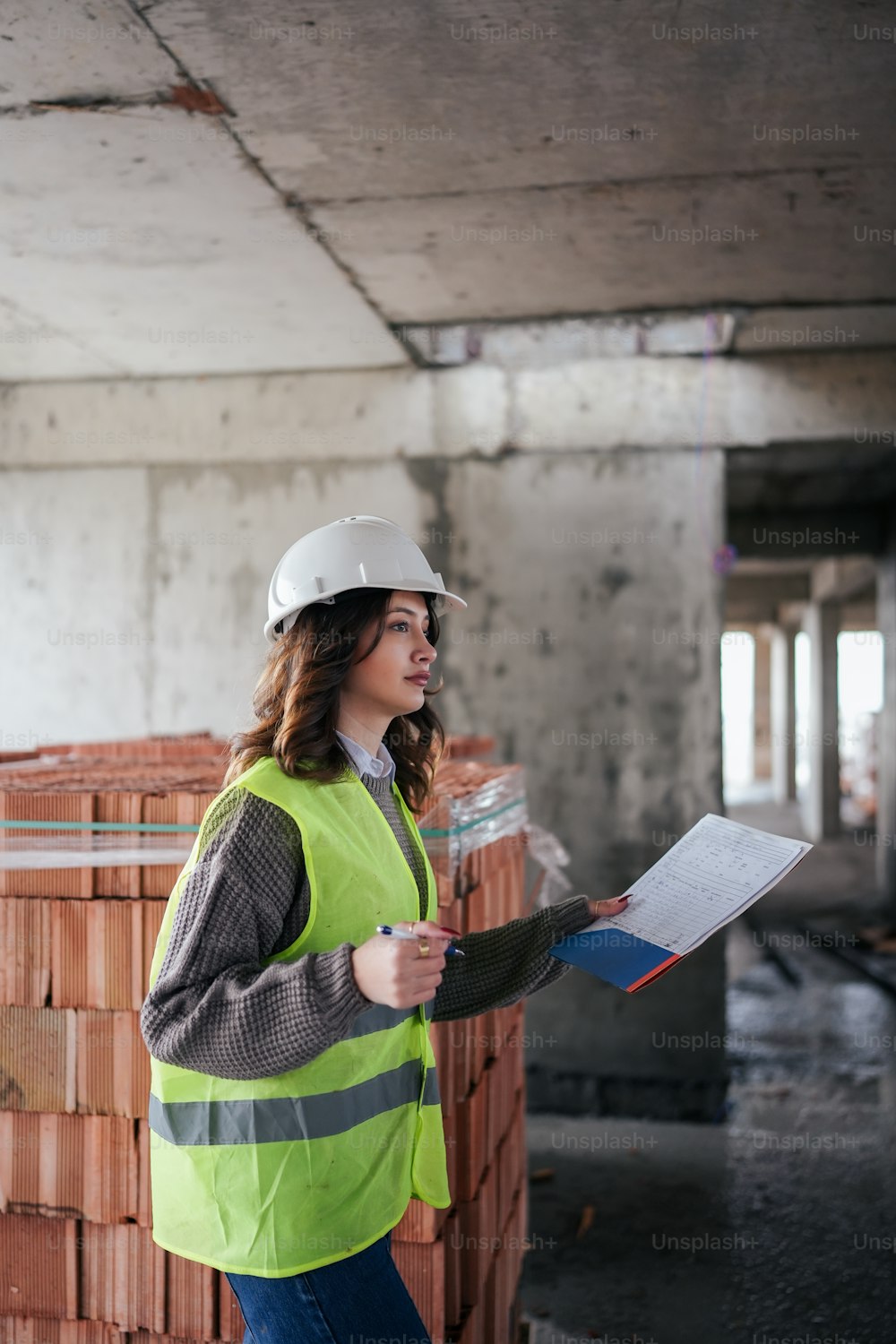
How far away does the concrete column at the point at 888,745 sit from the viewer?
32.2ft

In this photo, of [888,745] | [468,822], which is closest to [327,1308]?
[468,822]

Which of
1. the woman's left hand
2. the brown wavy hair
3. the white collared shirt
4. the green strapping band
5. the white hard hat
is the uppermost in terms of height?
the white hard hat

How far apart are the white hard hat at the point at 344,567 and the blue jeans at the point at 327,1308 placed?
1.13 metres

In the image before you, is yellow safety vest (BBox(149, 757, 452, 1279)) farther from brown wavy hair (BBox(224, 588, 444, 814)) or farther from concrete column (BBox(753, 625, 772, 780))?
concrete column (BBox(753, 625, 772, 780))

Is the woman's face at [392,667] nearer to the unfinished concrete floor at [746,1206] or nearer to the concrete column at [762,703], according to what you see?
the unfinished concrete floor at [746,1206]

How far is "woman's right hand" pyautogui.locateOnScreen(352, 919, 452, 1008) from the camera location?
1.67m

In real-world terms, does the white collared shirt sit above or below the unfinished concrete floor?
above

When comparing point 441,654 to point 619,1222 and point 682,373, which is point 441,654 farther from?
point 619,1222

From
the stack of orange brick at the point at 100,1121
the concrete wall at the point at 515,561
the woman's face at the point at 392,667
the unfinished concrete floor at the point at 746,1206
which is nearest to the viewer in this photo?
the woman's face at the point at 392,667

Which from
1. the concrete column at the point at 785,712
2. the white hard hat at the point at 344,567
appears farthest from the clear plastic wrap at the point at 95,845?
the concrete column at the point at 785,712

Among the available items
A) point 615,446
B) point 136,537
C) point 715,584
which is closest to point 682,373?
point 615,446

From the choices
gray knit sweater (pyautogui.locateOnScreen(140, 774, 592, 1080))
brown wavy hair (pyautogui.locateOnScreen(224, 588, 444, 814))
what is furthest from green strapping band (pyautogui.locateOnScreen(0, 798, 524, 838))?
gray knit sweater (pyautogui.locateOnScreen(140, 774, 592, 1080))

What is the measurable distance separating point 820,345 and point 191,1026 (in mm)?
5609

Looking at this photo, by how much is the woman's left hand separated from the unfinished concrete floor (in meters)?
2.36
